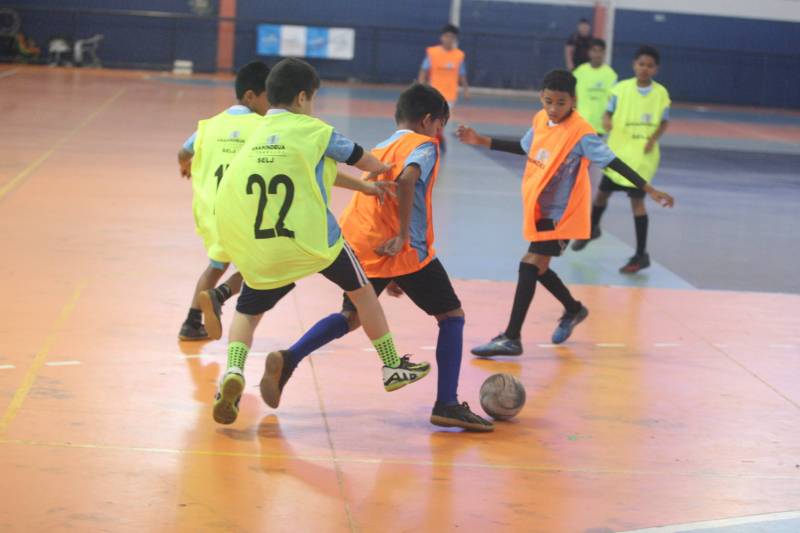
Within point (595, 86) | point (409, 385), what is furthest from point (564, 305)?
point (595, 86)

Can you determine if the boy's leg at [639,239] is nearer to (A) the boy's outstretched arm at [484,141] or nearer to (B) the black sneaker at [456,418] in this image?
(A) the boy's outstretched arm at [484,141]

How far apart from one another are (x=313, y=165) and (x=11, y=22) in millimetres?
26176

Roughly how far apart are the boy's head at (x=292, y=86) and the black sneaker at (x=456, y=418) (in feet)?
5.15

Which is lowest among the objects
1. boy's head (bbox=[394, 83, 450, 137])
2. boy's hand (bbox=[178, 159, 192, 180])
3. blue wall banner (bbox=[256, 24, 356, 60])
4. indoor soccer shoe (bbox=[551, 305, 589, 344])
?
indoor soccer shoe (bbox=[551, 305, 589, 344])

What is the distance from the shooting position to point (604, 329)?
7.85 m

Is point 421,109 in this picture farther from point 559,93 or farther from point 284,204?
point 559,93

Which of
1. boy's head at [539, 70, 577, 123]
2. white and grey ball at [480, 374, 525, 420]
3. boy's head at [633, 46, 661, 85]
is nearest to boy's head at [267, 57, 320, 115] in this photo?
white and grey ball at [480, 374, 525, 420]

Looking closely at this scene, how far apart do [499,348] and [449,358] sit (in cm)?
133

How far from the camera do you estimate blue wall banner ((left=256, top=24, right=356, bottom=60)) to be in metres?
30.2

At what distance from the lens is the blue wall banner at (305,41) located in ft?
99.0

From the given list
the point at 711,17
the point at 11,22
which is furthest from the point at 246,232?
the point at 711,17

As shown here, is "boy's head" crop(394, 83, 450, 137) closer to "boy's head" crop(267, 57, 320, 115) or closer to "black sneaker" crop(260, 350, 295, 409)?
"boy's head" crop(267, 57, 320, 115)

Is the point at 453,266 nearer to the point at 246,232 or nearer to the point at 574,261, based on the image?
the point at 574,261

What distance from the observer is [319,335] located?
5.73 metres
